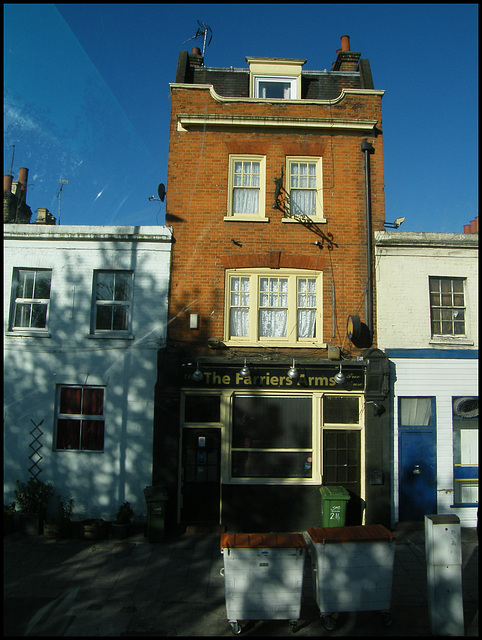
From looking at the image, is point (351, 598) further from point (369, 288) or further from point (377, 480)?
point (369, 288)

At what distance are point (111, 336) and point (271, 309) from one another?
3892 millimetres

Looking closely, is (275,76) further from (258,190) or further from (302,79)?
(258,190)

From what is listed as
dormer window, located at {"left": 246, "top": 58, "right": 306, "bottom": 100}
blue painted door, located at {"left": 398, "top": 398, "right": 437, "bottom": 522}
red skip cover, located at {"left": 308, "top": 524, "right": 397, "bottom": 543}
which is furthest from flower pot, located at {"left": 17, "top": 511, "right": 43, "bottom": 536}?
dormer window, located at {"left": 246, "top": 58, "right": 306, "bottom": 100}

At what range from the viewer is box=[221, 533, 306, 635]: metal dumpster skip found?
6715 mm

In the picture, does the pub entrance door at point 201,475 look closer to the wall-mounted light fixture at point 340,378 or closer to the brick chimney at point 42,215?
the wall-mounted light fixture at point 340,378

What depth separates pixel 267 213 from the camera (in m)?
11.7

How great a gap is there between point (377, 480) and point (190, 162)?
8793 mm

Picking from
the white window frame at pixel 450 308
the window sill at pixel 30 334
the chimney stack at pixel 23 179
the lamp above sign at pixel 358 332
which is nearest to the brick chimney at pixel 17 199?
the chimney stack at pixel 23 179

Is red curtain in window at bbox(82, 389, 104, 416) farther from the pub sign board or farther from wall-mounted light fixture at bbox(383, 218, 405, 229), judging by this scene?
wall-mounted light fixture at bbox(383, 218, 405, 229)

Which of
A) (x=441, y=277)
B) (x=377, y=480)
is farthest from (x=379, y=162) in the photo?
(x=377, y=480)

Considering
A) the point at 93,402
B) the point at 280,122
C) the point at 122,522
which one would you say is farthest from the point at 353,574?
the point at 280,122

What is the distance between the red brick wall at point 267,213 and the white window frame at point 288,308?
0.55ft

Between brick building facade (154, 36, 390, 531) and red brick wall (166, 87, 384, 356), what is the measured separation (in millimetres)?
29

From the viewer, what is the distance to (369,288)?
11.5m
